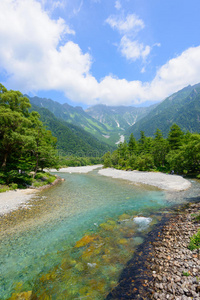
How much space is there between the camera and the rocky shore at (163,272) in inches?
194

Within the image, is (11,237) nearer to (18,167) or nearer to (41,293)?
(41,293)

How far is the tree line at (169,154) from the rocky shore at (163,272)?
2858 centimetres

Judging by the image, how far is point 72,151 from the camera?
198000 millimetres

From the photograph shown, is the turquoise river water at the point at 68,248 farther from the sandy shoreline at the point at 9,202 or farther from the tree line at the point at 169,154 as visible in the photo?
the tree line at the point at 169,154

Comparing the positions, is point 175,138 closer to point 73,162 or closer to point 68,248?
point 68,248

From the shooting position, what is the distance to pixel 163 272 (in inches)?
233

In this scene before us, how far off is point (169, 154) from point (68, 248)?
147 ft

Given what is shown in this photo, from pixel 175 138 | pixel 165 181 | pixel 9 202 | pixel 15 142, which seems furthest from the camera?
pixel 175 138

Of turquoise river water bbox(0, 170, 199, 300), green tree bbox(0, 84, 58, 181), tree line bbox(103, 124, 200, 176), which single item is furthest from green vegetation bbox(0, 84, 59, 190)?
tree line bbox(103, 124, 200, 176)

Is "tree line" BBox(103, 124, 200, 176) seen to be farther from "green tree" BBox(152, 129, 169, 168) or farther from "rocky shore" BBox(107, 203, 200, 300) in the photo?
"rocky shore" BBox(107, 203, 200, 300)

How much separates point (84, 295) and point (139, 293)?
88.2 inches

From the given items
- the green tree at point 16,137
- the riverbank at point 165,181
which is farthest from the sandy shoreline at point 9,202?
the riverbank at point 165,181

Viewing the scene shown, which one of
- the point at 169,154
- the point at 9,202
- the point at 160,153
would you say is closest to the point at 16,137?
the point at 9,202

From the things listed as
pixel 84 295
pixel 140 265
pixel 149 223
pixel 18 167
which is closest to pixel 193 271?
pixel 140 265
